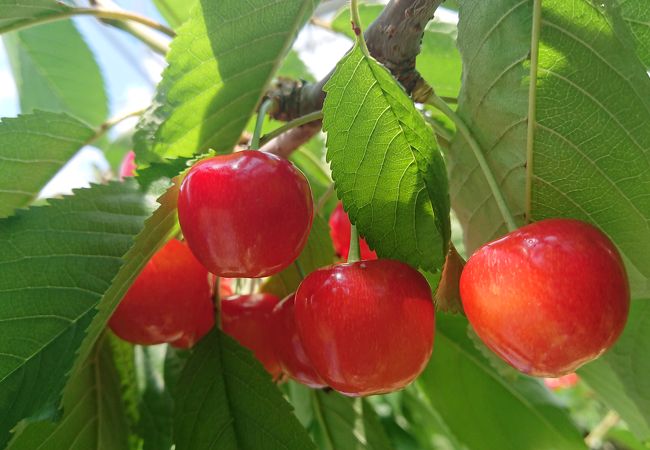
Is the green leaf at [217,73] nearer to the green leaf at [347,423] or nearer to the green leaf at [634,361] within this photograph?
the green leaf at [347,423]

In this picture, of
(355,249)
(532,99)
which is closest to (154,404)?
(355,249)

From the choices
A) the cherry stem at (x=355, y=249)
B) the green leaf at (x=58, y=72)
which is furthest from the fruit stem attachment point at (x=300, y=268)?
the green leaf at (x=58, y=72)

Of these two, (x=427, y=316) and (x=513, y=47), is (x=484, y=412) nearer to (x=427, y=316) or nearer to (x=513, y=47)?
(x=427, y=316)

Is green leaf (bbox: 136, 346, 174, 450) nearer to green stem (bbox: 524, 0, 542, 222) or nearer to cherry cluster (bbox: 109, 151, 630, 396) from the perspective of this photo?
cherry cluster (bbox: 109, 151, 630, 396)

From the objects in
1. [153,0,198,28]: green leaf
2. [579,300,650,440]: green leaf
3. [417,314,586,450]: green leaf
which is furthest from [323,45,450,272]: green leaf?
[153,0,198,28]: green leaf

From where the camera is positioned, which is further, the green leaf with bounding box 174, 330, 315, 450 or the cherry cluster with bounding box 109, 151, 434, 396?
the green leaf with bounding box 174, 330, 315, 450

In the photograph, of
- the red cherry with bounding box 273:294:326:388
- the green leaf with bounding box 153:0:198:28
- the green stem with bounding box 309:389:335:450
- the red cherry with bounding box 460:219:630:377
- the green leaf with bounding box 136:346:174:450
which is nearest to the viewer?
the red cherry with bounding box 460:219:630:377

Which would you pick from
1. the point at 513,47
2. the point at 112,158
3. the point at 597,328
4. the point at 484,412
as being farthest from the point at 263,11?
the point at 112,158
